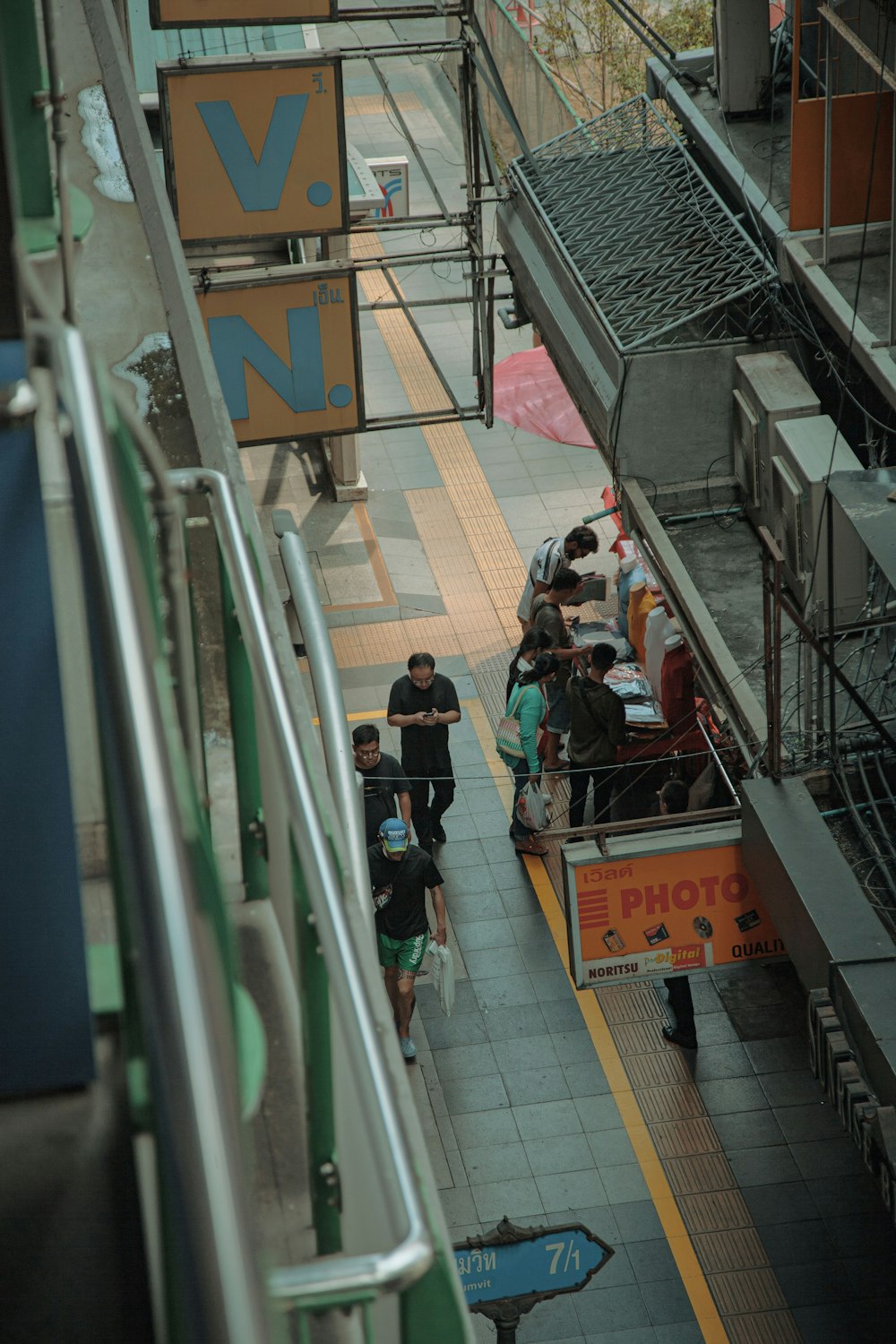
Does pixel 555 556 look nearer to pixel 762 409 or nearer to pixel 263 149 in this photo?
pixel 762 409

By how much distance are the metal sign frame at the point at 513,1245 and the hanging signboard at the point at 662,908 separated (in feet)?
6.40

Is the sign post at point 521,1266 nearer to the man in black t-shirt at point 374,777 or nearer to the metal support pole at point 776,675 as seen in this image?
the metal support pole at point 776,675

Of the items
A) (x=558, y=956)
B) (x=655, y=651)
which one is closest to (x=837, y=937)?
(x=558, y=956)

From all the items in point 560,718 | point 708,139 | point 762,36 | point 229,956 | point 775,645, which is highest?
point 762,36

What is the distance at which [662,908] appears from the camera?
7.07 m

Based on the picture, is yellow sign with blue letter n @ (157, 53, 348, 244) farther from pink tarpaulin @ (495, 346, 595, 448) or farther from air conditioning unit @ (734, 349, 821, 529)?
pink tarpaulin @ (495, 346, 595, 448)

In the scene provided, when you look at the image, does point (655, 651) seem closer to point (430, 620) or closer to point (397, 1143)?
point (430, 620)

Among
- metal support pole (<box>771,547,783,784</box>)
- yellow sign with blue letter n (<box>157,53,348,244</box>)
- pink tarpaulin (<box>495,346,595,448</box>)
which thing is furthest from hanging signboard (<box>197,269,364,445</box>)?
metal support pole (<box>771,547,783,784</box>)

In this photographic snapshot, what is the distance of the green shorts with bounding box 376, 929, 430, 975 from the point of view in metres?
7.97

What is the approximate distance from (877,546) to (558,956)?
369 cm

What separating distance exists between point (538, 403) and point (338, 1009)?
1317 centimetres

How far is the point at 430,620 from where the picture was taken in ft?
44.6

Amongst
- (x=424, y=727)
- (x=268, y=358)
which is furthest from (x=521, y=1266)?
(x=268, y=358)

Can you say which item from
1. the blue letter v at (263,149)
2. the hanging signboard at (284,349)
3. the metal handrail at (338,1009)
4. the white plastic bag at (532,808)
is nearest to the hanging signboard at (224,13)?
the blue letter v at (263,149)
